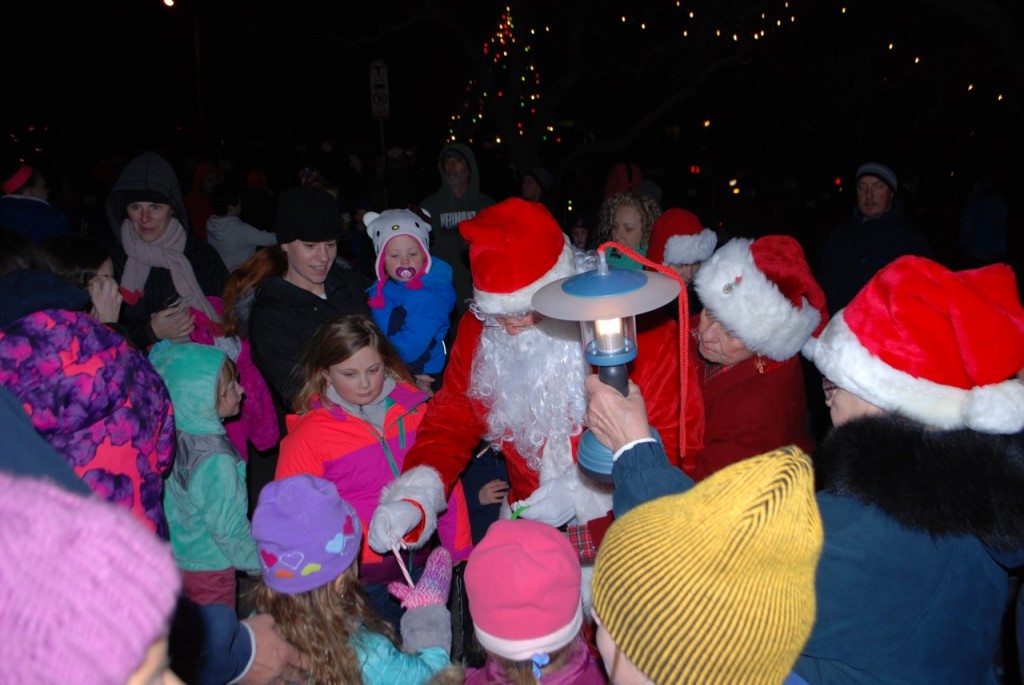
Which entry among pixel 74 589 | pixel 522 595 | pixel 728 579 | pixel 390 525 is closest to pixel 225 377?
pixel 390 525

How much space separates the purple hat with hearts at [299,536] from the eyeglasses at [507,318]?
924 millimetres

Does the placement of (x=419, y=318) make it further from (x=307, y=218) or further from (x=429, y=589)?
(x=429, y=589)

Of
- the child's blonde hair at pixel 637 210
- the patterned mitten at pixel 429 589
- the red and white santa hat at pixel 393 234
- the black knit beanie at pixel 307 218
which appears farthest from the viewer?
the child's blonde hair at pixel 637 210

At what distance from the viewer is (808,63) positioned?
1212cm

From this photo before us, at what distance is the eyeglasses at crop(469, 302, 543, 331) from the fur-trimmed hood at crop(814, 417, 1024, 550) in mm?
1299

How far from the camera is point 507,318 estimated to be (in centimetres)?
290

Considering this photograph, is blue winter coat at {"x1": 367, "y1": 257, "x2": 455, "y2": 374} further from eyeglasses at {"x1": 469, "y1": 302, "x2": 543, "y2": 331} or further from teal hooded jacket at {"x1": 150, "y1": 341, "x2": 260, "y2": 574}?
eyeglasses at {"x1": 469, "y1": 302, "x2": 543, "y2": 331}

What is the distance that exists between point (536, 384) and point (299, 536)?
1.08m

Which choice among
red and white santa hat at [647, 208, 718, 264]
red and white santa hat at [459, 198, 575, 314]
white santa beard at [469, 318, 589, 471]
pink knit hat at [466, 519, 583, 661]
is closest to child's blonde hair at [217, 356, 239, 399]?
white santa beard at [469, 318, 589, 471]

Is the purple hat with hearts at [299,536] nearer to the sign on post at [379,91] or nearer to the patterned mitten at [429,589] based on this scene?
the patterned mitten at [429,589]

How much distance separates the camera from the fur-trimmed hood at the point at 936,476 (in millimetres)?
1683

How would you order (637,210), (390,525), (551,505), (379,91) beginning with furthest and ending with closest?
(379,91) → (637,210) → (551,505) → (390,525)

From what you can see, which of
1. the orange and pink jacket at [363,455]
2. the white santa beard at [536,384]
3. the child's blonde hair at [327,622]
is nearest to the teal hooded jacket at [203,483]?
the orange and pink jacket at [363,455]

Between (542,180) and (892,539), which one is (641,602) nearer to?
(892,539)
